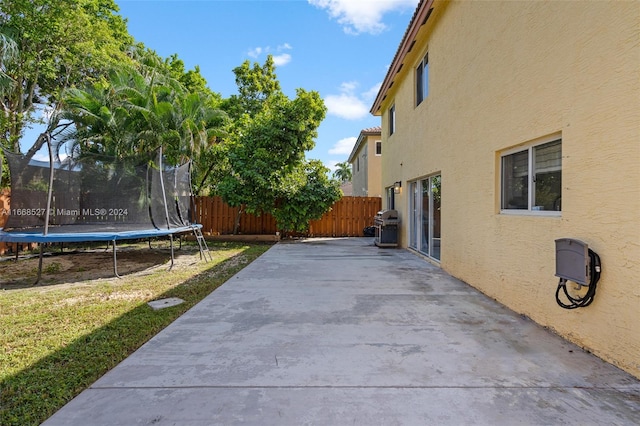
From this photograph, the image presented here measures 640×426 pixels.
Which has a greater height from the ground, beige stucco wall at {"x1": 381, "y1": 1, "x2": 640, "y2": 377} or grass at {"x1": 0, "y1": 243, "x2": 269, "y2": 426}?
beige stucco wall at {"x1": 381, "y1": 1, "x2": 640, "y2": 377}

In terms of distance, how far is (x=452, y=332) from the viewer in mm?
3572

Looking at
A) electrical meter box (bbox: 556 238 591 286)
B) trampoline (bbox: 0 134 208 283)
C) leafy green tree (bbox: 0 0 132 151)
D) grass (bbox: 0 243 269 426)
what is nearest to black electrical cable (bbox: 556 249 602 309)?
electrical meter box (bbox: 556 238 591 286)

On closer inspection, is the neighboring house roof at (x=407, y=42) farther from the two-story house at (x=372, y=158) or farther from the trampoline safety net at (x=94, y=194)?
the two-story house at (x=372, y=158)

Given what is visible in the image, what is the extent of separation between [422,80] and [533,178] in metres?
5.40

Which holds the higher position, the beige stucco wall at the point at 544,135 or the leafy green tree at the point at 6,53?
the leafy green tree at the point at 6,53

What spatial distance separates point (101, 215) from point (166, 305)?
4073 mm

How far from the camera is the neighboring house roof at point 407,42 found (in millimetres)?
6939

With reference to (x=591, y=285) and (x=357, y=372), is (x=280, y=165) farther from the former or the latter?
(x=591, y=285)

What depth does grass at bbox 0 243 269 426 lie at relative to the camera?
8.12 ft

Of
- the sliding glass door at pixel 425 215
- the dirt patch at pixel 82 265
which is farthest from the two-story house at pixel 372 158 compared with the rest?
the dirt patch at pixel 82 265

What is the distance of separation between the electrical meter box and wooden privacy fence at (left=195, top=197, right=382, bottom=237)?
11.3 meters

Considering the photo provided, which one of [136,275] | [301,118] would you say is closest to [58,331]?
[136,275]

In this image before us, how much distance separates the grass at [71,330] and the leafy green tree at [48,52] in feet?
37.1

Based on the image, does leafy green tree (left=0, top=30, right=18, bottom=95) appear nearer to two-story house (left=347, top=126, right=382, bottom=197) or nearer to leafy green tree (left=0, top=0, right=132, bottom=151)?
leafy green tree (left=0, top=0, right=132, bottom=151)
